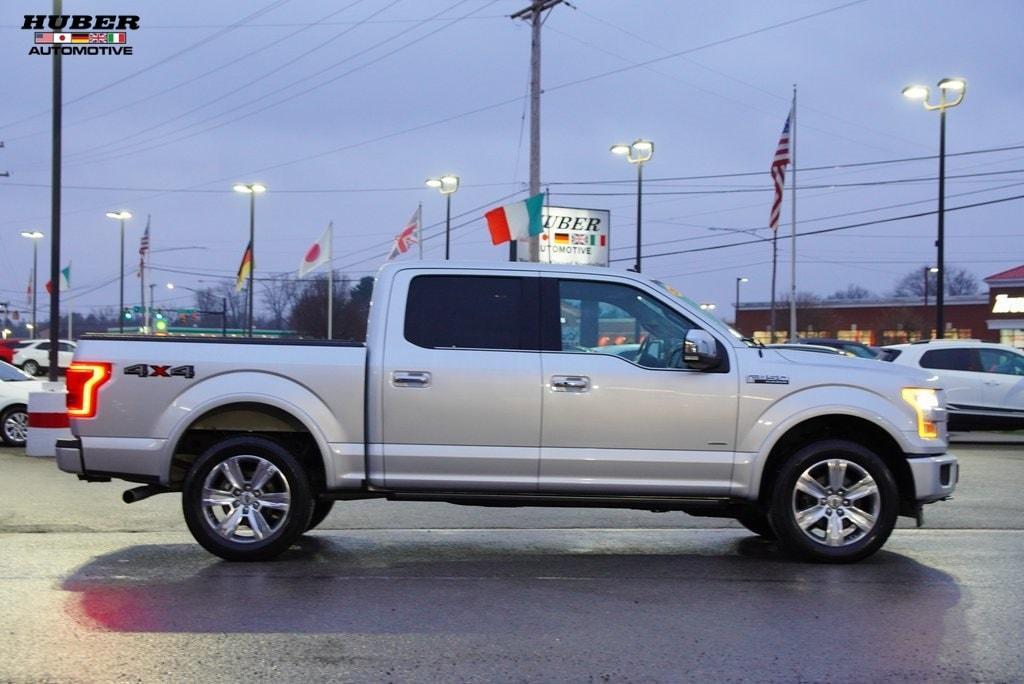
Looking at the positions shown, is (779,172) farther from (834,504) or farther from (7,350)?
(7,350)

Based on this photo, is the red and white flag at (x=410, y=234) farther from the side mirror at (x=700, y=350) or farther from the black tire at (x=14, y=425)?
the side mirror at (x=700, y=350)

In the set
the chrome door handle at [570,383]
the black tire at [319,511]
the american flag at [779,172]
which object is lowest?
the black tire at [319,511]

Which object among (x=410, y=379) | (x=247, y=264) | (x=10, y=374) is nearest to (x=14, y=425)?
(x=10, y=374)

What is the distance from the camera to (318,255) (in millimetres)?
37219

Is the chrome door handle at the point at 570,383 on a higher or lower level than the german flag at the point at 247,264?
lower

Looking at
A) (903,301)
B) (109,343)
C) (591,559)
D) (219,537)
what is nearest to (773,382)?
(591,559)

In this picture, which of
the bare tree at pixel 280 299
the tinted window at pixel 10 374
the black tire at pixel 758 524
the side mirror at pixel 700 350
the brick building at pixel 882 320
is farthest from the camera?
the bare tree at pixel 280 299

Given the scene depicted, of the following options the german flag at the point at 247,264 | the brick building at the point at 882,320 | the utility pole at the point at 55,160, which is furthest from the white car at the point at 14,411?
the brick building at the point at 882,320

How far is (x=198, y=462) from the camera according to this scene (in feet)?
22.6

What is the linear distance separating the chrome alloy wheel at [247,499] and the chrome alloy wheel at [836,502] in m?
3.54

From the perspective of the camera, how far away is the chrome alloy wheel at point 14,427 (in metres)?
14.9

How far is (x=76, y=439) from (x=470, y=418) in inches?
107

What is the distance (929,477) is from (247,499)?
15.4 ft

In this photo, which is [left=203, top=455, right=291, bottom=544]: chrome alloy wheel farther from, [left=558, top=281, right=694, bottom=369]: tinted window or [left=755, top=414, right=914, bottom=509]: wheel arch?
[left=755, top=414, right=914, bottom=509]: wheel arch
